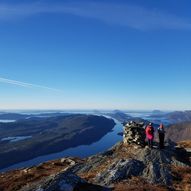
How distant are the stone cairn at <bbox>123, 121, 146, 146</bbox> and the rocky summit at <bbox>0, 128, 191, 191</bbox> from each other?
5.8 inches

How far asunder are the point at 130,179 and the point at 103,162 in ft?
26.5

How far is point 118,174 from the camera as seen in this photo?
28.5 meters

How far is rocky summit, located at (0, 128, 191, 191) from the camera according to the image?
23719 millimetres

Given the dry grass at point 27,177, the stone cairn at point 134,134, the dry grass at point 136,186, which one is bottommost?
the dry grass at point 27,177

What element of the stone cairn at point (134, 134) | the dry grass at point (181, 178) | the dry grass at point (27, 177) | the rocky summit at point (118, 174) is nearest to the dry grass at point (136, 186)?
the rocky summit at point (118, 174)

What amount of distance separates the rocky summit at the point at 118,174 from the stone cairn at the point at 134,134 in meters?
0.15

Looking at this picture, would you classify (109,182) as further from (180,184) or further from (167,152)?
(167,152)

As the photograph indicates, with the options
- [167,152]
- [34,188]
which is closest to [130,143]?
[167,152]

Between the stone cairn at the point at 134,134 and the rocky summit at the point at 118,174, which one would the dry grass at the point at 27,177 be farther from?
the stone cairn at the point at 134,134

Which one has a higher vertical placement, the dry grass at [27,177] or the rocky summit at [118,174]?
the rocky summit at [118,174]

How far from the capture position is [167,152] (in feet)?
132

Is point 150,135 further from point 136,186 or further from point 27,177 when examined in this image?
point 27,177

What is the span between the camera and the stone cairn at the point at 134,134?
44025 mm

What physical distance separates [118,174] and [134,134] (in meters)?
16.7
